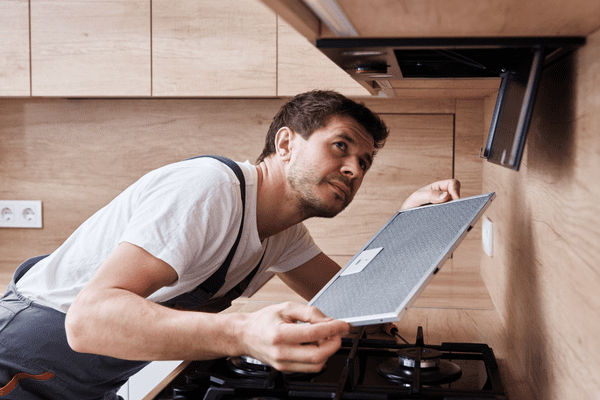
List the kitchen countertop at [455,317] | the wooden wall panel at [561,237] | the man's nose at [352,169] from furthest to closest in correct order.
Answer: the man's nose at [352,169] < the kitchen countertop at [455,317] < the wooden wall panel at [561,237]

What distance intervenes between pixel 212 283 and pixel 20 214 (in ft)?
4.50

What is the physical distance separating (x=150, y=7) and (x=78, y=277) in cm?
95

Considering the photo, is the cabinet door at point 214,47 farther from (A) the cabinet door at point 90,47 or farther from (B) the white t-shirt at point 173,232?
(B) the white t-shirt at point 173,232

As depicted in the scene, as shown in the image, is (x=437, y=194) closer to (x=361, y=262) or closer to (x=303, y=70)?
(x=361, y=262)

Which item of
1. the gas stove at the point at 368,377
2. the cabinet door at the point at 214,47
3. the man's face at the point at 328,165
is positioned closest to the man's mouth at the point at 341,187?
the man's face at the point at 328,165

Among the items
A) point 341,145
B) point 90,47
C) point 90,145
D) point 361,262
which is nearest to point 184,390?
point 361,262

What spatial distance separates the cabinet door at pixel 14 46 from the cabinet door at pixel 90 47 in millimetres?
26

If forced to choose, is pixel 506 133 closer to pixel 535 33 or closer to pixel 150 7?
pixel 535 33

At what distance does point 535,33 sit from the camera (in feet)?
2.17

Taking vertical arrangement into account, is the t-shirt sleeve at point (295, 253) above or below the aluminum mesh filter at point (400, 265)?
below

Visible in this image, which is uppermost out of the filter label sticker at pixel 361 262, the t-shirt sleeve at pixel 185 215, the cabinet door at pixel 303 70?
the cabinet door at pixel 303 70

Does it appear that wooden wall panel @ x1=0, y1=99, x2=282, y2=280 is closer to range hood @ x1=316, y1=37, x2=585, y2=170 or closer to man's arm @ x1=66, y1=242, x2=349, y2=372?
range hood @ x1=316, y1=37, x2=585, y2=170

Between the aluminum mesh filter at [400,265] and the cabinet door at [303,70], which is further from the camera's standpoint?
the cabinet door at [303,70]

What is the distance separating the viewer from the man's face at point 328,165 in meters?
1.14
